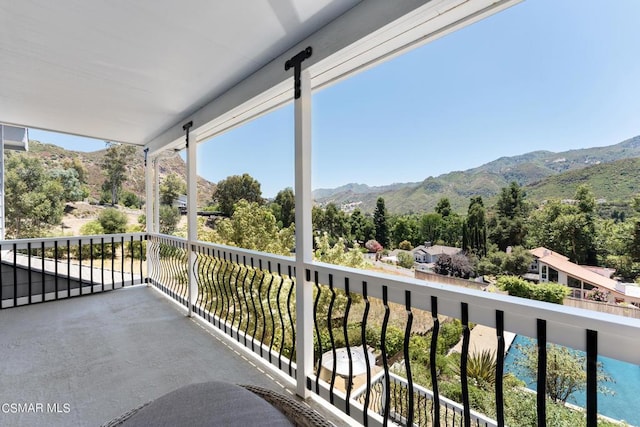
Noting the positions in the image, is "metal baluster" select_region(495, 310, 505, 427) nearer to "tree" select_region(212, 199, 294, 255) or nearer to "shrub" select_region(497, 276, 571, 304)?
"shrub" select_region(497, 276, 571, 304)

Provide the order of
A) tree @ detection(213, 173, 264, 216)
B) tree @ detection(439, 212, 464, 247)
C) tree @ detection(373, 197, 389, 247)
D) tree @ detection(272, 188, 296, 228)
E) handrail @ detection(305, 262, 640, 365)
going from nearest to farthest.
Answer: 1. handrail @ detection(305, 262, 640, 365)
2. tree @ detection(439, 212, 464, 247)
3. tree @ detection(373, 197, 389, 247)
4. tree @ detection(272, 188, 296, 228)
5. tree @ detection(213, 173, 264, 216)

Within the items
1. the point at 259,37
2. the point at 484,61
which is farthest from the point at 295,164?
the point at 484,61

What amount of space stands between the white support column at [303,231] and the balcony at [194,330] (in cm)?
4

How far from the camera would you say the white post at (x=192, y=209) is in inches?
143

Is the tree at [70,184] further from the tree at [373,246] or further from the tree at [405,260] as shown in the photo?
the tree at [405,260]

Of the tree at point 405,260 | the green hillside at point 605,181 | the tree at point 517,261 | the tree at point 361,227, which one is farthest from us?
the tree at point 361,227

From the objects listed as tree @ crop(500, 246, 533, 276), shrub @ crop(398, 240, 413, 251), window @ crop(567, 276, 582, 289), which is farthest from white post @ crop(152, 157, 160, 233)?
window @ crop(567, 276, 582, 289)

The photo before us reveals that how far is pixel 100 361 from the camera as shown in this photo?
254cm

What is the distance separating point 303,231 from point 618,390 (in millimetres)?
1760

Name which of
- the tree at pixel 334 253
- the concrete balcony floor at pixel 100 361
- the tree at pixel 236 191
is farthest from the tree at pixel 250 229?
the tree at pixel 334 253

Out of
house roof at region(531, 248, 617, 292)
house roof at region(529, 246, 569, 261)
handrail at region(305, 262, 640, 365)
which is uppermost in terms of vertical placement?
house roof at region(529, 246, 569, 261)

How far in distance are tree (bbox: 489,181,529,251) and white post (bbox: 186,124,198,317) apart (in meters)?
3.30

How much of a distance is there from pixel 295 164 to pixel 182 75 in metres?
1.43

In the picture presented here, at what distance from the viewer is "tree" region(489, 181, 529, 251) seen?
1292mm
